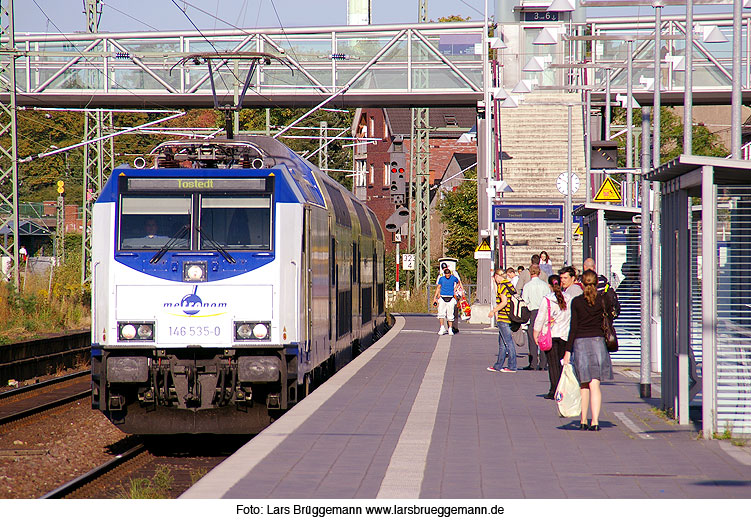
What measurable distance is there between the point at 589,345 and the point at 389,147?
2771 inches

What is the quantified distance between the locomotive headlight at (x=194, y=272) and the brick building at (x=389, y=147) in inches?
2583

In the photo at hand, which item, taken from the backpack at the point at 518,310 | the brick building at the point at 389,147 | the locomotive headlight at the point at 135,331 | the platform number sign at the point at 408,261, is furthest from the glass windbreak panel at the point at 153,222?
the brick building at the point at 389,147

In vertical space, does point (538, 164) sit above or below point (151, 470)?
above

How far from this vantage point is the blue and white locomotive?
514 inches

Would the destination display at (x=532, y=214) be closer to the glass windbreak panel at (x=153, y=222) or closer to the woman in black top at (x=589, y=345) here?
the glass windbreak panel at (x=153, y=222)

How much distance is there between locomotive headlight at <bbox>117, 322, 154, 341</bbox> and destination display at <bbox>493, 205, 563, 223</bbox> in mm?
18607

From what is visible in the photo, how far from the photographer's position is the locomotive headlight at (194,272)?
43.5 ft

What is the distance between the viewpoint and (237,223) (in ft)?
44.7

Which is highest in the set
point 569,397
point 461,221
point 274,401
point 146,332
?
point 461,221

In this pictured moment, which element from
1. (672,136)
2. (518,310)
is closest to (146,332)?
(518,310)

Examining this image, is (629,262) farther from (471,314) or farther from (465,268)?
(465,268)

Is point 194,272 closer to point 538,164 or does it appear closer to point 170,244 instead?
point 170,244

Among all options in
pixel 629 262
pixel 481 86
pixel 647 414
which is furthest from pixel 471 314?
pixel 647 414

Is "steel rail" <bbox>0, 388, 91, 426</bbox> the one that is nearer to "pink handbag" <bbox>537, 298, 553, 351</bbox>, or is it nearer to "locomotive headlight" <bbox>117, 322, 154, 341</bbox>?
"locomotive headlight" <bbox>117, 322, 154, 341</bbox>
